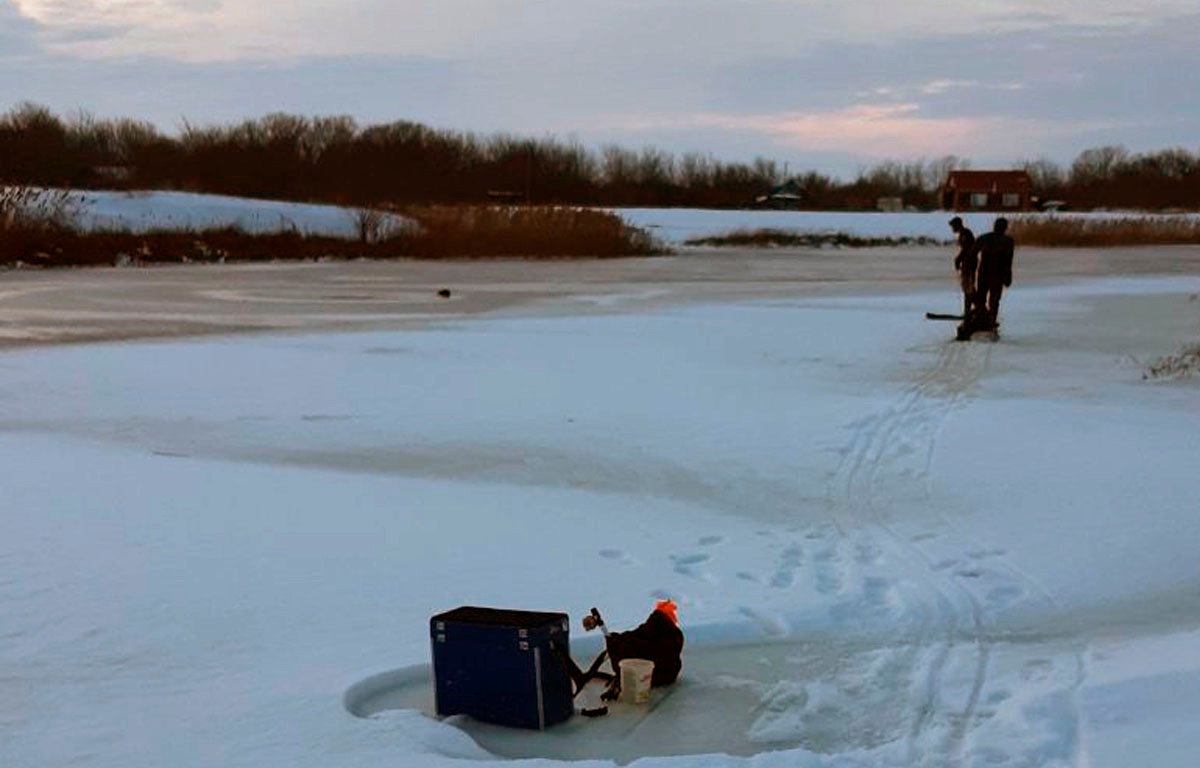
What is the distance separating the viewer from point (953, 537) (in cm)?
688

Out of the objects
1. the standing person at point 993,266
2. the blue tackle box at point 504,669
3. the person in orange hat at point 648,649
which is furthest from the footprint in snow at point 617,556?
the standing person at point 993,266

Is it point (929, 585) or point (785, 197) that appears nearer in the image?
point (929, 585)

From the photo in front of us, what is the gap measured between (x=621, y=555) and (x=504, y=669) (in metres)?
2.14

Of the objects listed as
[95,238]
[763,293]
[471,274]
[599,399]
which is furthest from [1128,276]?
[95,238]

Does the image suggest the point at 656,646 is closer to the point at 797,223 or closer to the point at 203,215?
the point at 203,215

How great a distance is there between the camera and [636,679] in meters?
4.58

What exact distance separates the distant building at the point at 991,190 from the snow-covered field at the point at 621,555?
10020cm

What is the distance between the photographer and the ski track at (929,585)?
4215 mm

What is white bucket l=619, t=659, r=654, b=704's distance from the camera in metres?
4.59

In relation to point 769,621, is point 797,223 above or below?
above

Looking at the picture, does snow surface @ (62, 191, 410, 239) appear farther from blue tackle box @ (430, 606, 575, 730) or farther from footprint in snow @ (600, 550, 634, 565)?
blue tackle box @ (430, 606, 575, 730)

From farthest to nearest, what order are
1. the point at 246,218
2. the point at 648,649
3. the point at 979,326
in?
the point at 246,218, the point at 979,326, the point at 648,649

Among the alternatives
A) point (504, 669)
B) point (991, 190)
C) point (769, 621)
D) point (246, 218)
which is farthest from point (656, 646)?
point (991, 190)

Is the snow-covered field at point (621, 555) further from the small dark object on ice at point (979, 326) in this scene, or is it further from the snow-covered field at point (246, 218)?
the snow-covered field at point (246, 218)
